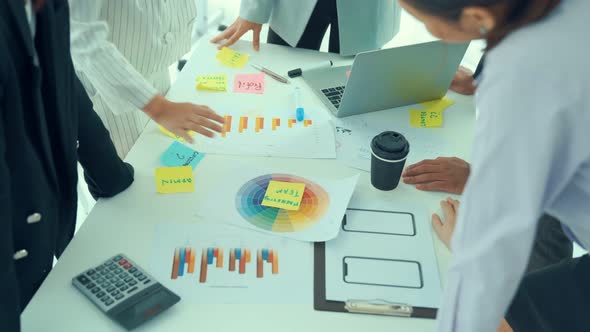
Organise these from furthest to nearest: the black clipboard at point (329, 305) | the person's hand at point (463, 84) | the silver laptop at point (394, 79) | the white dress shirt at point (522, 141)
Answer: the person's hand at point (463, 84), the silver laptop at point (394, 79), the black clipboard at point (329, 305), the white dress shirt at point (522, 141)

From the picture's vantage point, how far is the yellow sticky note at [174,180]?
114cm

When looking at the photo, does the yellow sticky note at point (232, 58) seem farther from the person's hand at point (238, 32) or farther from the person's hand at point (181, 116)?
the person's hand at point (181, 116)

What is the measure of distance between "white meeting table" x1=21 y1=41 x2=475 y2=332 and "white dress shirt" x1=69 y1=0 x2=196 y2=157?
0.10 meters

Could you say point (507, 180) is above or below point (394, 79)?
above

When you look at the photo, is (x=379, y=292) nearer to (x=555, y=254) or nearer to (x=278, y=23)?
(x=555, y=254)

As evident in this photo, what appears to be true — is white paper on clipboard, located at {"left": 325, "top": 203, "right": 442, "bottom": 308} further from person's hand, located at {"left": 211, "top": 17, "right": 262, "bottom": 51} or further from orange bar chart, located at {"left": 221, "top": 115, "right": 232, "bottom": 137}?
person's hand, located at {"left": 211, "top": 17, "right": 262, "bottom": 51}

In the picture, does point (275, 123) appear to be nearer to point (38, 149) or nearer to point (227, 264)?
point (227, 264)

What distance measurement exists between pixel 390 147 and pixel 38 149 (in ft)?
2.20

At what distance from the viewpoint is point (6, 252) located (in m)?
0.82

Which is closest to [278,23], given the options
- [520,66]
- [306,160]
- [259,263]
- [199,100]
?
[199,100]

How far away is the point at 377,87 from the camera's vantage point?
136 cm

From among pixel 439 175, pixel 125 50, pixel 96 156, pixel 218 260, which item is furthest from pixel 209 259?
pixel 125 50

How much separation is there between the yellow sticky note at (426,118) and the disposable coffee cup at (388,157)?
290 millimetres

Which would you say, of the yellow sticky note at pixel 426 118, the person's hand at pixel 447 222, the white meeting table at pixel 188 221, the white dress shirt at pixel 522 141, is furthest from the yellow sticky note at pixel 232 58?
the white dress shirt at pixel 522 141
